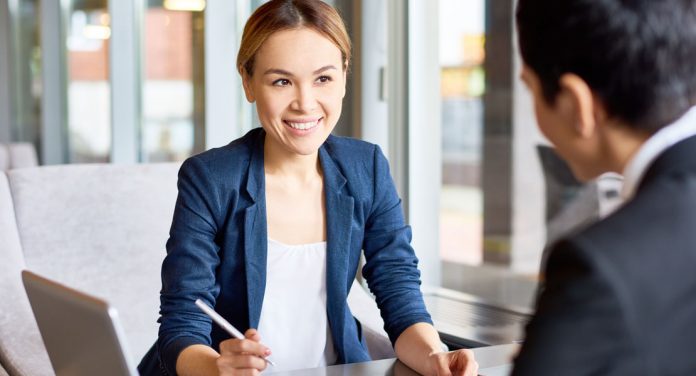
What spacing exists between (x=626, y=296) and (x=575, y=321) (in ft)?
0.13

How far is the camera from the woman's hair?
1718 mm

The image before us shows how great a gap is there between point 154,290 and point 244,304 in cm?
93

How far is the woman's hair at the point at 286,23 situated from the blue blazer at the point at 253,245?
0.60 feet

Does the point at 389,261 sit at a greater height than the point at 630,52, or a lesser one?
lesser

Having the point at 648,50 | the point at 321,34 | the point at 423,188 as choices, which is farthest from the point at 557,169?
the point at 648,50

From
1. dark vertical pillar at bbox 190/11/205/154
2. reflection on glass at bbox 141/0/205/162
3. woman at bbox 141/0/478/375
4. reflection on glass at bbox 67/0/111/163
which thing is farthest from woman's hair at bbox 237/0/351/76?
reflection on glass at bbox 67/0/111/163

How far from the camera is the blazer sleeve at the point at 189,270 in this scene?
1.61 m

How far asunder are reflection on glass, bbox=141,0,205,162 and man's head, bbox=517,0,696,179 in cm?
492

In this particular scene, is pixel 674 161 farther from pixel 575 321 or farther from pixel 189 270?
pixel 189 270

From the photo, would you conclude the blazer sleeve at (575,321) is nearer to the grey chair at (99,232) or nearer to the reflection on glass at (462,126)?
the grey chair at (99,232)

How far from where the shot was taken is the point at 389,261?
1819mm

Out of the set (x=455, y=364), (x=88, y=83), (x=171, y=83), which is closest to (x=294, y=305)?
(x=455, y=364)

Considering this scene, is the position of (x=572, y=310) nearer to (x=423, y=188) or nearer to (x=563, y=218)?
(x=563, y=218)

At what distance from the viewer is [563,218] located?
126 inches
